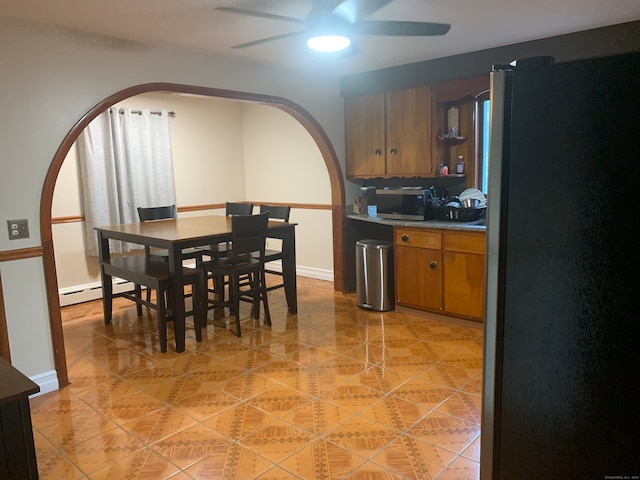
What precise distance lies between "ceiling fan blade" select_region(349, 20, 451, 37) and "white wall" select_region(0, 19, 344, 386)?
63.5 inches

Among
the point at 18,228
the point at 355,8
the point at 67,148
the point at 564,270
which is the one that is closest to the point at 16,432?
the point at 564,270

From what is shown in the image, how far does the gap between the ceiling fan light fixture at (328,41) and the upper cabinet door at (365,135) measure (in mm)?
1911

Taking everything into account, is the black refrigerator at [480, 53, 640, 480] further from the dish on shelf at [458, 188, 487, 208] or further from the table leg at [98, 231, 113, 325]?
the table leg at [98, 231, 113, 325]

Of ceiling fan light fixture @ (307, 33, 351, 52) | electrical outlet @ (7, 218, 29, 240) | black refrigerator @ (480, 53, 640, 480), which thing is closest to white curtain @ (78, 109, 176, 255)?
electrical outlet @ (7, 218, 29, 240)

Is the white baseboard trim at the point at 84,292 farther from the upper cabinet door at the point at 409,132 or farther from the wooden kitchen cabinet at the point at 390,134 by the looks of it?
the upper cabinet door at the point at 409,132

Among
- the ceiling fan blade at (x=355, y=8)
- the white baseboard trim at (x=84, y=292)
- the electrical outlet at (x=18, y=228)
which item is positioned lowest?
the white baseboard trim at (x=84, y=292)

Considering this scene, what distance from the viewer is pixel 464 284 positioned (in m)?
3.93

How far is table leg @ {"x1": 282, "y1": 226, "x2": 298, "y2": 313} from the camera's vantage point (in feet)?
14.2

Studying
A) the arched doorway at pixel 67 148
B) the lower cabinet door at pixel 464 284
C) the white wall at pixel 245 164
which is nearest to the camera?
the arched doorway at pixel 67 148

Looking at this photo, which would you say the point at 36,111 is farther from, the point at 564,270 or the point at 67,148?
the point at 564,270

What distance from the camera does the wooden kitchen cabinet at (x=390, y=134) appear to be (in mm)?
4434

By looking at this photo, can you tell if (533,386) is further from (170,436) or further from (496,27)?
(496,27)

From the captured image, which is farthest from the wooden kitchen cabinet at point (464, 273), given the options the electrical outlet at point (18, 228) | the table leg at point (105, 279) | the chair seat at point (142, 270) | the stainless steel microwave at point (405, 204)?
the electrical outlet at point (18, 228)

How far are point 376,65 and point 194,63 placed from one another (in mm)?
1673
